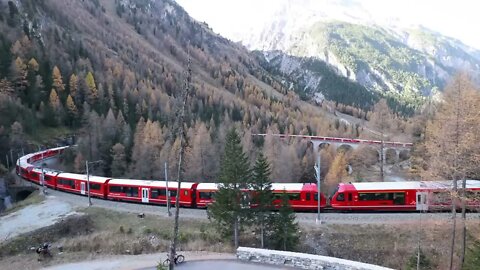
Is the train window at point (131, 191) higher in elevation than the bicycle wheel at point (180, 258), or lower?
higher

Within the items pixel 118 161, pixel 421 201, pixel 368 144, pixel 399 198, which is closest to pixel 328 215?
pixel 399 198

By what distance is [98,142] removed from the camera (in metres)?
69.6

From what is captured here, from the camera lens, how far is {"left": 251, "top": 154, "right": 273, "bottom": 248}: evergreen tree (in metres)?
31.9

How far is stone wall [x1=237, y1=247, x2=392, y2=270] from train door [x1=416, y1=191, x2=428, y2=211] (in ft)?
54.7

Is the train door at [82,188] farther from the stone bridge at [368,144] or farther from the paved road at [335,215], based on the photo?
the stone bridge at [368,144]

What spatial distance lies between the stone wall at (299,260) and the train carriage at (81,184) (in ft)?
91.3

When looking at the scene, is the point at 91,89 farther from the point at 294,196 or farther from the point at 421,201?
the point at 421,201

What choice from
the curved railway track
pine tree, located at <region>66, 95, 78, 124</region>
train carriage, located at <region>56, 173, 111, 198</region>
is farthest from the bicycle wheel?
pine tree, located at <region>66, 95, 78, 124</region>

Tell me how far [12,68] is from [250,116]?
58899 mm

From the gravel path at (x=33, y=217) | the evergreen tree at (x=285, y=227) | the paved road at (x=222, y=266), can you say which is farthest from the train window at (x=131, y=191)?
the paved road at (x=222, y=266)

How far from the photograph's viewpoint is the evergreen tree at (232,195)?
31.7m

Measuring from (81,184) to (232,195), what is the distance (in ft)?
86.5

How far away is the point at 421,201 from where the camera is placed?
3678 cm

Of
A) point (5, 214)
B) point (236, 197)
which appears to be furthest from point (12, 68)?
point (236, 197)
